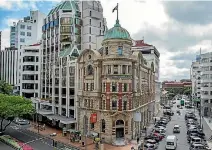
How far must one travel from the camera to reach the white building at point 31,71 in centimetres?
10569

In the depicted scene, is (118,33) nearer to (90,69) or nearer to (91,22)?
(90,69)

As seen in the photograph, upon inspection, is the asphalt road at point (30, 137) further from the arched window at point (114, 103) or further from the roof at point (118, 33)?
the roof at point (118, 33)

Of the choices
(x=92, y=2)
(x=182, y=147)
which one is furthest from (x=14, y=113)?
(x=92, y=2)

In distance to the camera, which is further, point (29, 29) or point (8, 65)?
point (29, 29)

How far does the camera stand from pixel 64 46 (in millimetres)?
91812

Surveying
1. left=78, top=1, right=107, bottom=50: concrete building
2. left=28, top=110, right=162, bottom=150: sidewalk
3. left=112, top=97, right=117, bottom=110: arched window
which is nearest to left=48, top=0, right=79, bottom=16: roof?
left=78, top=1, right=107, bottom=50: concrete building

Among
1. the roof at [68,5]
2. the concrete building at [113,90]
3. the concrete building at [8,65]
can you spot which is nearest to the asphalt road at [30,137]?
the concrete building at [113,90]

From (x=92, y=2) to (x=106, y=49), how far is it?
31.8 m

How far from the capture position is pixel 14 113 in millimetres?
68312

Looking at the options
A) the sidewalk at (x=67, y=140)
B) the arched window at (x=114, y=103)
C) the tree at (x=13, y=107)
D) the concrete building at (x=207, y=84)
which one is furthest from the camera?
the concrete building at (x=207, y=84)

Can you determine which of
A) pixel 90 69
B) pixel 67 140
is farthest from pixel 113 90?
pixel 67 140

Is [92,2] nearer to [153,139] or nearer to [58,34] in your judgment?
[58,34]

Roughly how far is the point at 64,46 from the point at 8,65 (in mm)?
65292

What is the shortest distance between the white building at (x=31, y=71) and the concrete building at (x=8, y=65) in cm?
3479
